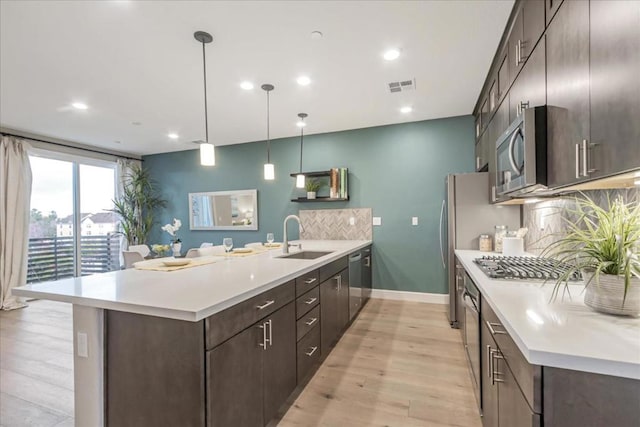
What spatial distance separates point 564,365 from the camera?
82 centimetres

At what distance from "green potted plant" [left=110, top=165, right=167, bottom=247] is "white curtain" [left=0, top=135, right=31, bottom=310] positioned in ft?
4.45

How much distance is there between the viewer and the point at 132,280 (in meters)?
1.77

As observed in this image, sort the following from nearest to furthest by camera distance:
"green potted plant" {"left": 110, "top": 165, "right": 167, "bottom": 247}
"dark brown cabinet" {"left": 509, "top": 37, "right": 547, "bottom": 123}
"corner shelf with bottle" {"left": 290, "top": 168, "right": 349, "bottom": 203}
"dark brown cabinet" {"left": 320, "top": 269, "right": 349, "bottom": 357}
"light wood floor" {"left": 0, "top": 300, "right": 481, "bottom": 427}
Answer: "dark brown cabinet" {"left": 509, "top": 37, "right": 547, "bottom": 123} < "light wood floor" {"left": 0, "top": 300, "right": 481, "bottom": 427} < "dark brown cabinet" {"left": 320, "top": 269, "right": 349, "bottom": 357} < "corner shelf with bottle" {"left": 290, "top": 168, "right": 349, "bottom": 203} < "green potted plant" {"left": 110, "top": 165, "right": 167, "bottom": 247}

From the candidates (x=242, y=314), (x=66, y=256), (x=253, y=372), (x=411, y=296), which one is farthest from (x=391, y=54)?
(x=66, y=256)

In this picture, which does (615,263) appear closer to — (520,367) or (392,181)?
(520,367)

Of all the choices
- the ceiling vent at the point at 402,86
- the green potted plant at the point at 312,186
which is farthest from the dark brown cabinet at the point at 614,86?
the green potted plant at the point at 312,186

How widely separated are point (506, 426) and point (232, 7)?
2.69 meters

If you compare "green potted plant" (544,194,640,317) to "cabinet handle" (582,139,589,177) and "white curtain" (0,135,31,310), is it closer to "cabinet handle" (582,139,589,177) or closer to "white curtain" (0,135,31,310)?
"cabinet handle" (582,139,589,177)

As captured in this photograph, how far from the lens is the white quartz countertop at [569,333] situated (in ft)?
2.57

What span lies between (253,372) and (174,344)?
45 cm

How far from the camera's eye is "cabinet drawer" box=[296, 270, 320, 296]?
2.06 metres

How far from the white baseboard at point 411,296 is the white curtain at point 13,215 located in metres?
5.27

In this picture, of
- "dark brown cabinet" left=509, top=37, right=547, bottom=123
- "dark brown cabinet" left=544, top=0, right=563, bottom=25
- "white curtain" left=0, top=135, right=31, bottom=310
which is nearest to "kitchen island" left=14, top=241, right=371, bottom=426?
"dark brown cabinet" left=509, top=37, right=547, bottom=123

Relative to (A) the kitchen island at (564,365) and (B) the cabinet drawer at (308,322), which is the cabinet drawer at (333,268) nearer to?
(B) the cabinet drawer at (308,322)
